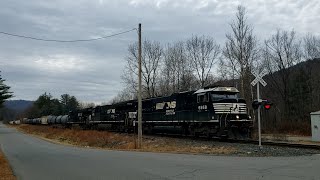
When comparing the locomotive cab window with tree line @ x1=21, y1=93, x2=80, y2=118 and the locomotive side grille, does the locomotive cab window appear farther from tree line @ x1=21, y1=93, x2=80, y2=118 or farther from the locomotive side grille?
tree line @ x1=21, y1=93, x2=80, y2=118

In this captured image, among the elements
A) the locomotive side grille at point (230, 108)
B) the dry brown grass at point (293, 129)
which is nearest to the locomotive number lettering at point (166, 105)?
the locomotive side grille at point (230, 108)

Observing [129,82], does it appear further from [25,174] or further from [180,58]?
[25,174]

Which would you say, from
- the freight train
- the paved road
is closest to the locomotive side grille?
the freight train

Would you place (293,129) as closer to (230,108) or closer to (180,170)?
(230,108)

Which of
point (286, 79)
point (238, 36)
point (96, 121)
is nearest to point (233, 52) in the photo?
point (238, 36)

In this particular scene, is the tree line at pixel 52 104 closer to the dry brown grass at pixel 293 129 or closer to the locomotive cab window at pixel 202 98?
the dry brown grass at pixel 293 129

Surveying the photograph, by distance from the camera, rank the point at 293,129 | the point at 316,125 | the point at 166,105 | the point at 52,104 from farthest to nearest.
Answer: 1. the point at 52,104
2. the point at 293,129
3. the point at 166,105
4. the point at 316,125

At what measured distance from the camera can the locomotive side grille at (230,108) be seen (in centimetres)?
2616

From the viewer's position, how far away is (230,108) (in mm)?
26281

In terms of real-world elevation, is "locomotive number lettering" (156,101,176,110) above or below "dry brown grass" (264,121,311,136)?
above

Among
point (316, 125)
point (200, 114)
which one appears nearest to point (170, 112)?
point (200, 114)

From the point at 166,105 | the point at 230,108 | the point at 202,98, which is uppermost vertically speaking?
the point at 202,98

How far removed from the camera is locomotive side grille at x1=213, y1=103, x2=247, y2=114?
26156 millimetres

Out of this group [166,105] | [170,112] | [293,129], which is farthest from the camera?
[293,129]
